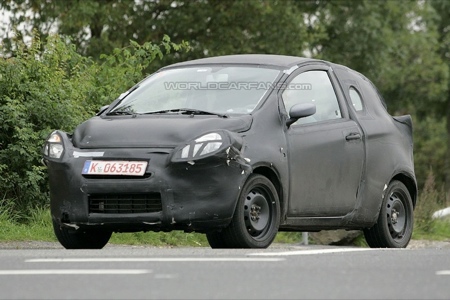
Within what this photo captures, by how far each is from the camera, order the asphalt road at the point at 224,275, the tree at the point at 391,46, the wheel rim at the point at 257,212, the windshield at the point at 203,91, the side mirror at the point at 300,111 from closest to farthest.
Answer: the asphalt road at the point at 224,275 → the wheel rim at the point at 257,212 → the side mirror at the point at 300,111 → the windshield at the point at 203,91 → the tree at the point at 391,46

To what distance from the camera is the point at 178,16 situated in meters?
32.4

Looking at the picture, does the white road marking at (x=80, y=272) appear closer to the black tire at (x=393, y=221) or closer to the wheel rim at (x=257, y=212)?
the wheel rim at (x=257, y=212)

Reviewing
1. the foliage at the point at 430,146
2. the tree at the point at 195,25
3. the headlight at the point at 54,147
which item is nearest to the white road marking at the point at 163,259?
the headlight at the point at 54,147

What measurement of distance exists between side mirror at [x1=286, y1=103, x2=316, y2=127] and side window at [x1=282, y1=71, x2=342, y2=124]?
0.24m

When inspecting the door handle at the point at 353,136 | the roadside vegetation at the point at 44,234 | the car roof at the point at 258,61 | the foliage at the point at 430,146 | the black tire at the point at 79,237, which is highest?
the car roof at the point at 258,61

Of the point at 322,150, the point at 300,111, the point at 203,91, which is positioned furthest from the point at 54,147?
the point at 322,150

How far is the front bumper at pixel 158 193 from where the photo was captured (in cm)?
925

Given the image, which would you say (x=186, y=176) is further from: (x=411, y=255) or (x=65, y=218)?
(x=411, y=255)

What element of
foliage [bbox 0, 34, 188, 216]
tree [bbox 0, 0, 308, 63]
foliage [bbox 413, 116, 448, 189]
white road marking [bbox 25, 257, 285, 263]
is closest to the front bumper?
white road marking [bbox 25, 257, 285, 263]

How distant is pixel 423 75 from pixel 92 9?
17.9 meters

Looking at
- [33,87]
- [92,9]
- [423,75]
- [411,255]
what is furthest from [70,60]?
[423,75]

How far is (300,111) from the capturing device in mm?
9945

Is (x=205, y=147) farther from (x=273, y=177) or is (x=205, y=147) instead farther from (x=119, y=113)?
(x=119, y=113)

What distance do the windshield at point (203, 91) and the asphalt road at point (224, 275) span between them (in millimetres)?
1581
